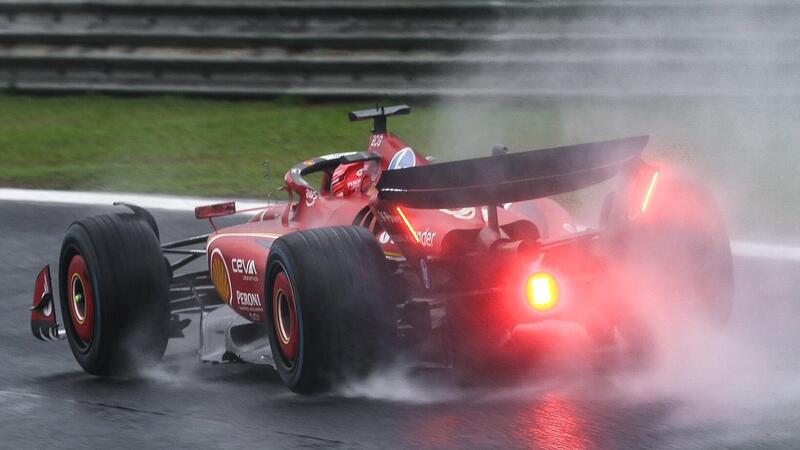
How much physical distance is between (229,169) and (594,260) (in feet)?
20.9

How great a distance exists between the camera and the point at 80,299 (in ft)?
19.8

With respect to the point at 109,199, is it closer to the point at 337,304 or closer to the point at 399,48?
the point at 399,48

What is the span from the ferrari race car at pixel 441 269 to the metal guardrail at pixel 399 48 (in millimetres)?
3788

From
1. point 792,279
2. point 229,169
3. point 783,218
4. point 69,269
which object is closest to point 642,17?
point 783,218

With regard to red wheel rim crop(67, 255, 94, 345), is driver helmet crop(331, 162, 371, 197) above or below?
above

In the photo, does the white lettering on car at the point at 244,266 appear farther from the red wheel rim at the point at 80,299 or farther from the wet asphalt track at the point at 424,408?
the red wheel rim at the point at 80,299

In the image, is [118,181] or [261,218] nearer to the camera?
[261,218]

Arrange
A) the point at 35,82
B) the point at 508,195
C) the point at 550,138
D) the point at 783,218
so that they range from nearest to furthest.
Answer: the point at 508,195 → the point at 783,218 → the point at 550,138 → the point at 35,82

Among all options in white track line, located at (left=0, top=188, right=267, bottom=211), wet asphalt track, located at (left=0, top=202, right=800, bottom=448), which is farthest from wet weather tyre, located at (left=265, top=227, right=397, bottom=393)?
white track line, located at (left=0, top=188, right=267, bottom=211)

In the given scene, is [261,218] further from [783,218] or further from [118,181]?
[118,181]

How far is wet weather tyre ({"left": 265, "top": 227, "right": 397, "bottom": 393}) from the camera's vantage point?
486 centimetres

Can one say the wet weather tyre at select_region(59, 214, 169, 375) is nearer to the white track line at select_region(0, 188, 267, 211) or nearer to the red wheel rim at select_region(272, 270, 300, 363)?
the red wheel rim at select_region(272, 270, 300, 363)

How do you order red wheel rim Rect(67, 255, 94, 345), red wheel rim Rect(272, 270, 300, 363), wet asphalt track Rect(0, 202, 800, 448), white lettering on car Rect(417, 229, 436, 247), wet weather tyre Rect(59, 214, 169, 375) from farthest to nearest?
red wheel rim Rect(67, 255, 94, 345)
wet weather tyre Rect(59, 214, 169, 375)
white lettering on car Rect(417, 229, 436, 247)
red wheel rim Rect(272, 270, 300, 363)
wet asphalt track Rect(0, 202, 800, 448)

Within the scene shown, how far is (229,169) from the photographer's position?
11023 mm
